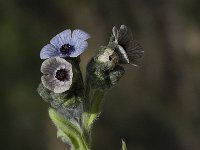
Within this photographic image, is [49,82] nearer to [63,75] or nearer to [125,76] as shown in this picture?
[63,75]

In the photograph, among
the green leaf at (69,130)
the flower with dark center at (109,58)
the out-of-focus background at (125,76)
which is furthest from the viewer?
the out-of-focus background at (125,76)

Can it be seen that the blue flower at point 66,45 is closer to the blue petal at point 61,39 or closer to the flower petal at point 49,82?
the blue petal at point 61,39

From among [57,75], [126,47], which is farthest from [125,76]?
[57,75]

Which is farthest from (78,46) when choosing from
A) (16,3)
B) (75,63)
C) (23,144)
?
(16,3)

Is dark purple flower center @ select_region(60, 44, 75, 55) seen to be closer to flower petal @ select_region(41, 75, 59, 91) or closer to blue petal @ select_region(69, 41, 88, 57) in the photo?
blue petal @ select_region(69, 41, 88, 57)

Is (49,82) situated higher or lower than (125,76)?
higher

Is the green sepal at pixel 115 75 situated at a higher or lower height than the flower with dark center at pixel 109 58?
lower

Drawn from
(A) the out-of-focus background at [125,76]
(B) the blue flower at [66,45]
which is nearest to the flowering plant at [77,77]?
(B) the blue flower at [66,45]
